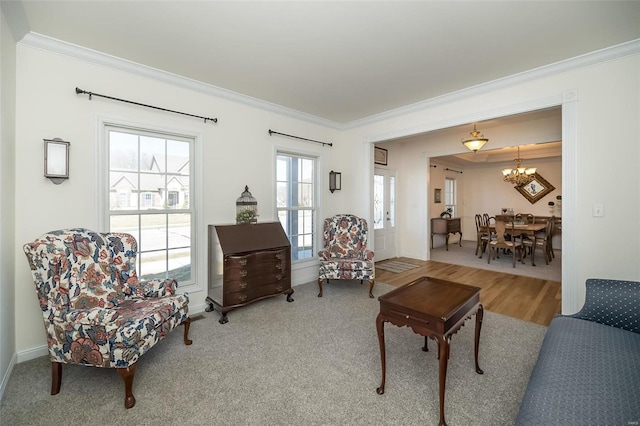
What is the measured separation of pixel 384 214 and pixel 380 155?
129 centimetres

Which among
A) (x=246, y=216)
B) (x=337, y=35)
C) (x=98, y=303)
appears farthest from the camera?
(x=246, y=216)

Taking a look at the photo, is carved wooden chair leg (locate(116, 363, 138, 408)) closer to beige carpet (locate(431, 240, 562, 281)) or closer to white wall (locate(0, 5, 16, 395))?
white wall (locate(0, 5, 16, 395))

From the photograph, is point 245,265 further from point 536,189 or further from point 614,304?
point 536,189

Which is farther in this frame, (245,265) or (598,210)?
(245,265)

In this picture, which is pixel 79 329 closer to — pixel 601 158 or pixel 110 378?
pixel 110 378

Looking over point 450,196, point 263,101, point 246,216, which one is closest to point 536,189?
point 450,196

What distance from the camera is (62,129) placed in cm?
252

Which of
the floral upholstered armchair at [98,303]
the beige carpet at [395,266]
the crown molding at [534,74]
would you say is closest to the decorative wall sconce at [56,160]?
the floral upholstered armchair at [98,303]

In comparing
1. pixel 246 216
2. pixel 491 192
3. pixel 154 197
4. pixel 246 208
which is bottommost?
pixel 246 216

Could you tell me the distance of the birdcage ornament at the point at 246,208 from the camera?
3.56 metres

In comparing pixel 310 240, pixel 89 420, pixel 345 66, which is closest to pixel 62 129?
pixel 89 420

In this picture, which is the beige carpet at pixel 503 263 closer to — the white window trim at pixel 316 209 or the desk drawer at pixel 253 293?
the white window trim at pixel 316 209

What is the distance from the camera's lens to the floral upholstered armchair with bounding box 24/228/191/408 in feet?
5.98

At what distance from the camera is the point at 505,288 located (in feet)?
13.9
